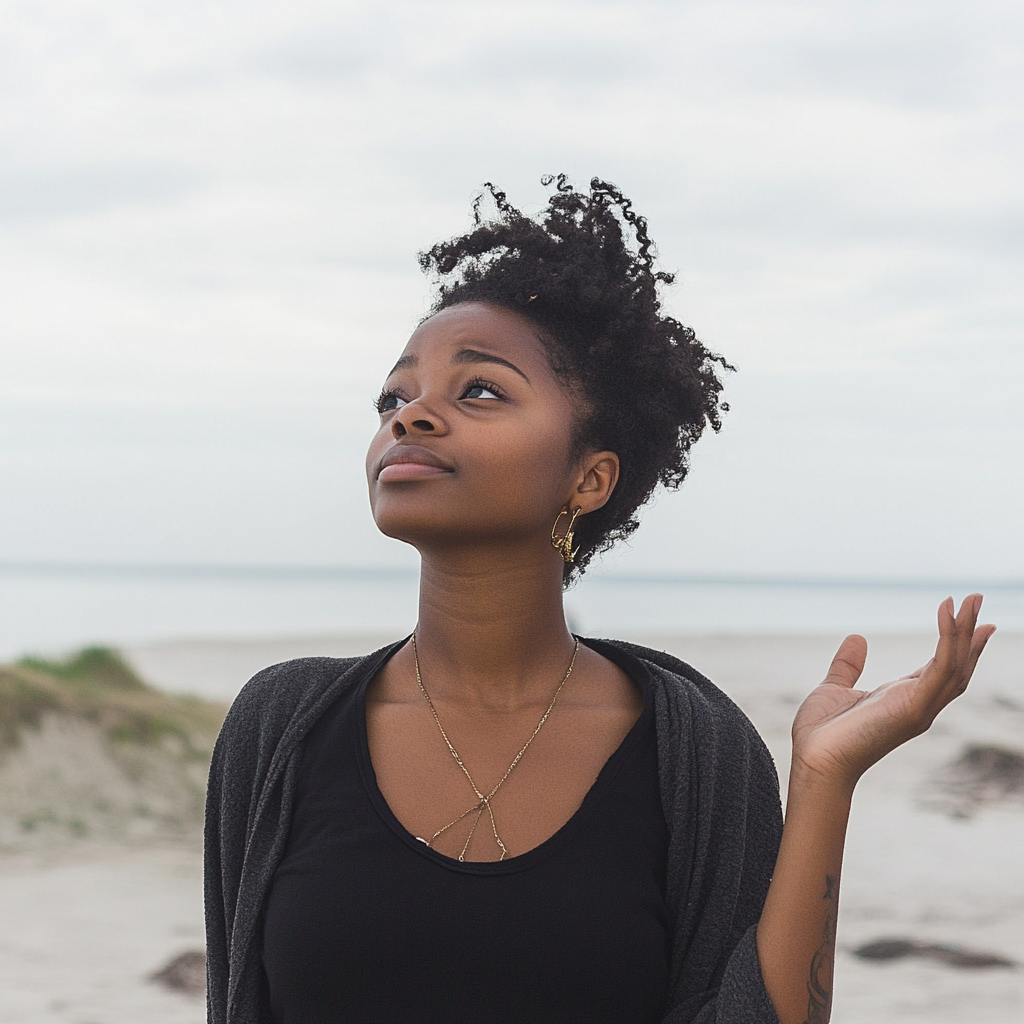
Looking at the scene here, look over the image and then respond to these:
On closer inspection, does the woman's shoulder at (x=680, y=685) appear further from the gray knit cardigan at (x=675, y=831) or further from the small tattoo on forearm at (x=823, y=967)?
the small tattoo on forearm at (x=823, y=967)

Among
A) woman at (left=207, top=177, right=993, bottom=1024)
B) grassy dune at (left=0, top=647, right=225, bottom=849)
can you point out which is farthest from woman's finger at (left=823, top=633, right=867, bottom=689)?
grassy dune at (left=0, top=647, right=225, bottom=849)

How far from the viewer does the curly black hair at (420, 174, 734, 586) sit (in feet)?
9.02

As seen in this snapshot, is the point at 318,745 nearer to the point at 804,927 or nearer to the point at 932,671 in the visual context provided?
the point at 804,927

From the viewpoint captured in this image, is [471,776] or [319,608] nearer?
[471,776]

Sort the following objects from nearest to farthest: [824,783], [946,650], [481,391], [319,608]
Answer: [946,650] → [824,783] → [481,391] → [319,608]

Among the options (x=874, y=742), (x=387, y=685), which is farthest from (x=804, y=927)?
(x=387, y=685)

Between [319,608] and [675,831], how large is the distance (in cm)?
3150

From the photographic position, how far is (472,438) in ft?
8.05

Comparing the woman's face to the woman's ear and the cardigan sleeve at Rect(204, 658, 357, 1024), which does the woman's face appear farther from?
the cardigan sleeve at Rect(204, 658, 357, 1024)

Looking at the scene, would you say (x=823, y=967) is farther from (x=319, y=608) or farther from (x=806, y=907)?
(x=319, y=608)

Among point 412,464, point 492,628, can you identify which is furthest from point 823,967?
point 412,464

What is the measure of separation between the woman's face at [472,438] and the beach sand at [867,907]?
3.83m

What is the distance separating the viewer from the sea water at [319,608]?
2562 cm

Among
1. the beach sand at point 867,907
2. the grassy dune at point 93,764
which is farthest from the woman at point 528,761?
the grassy dune at point 93,764
